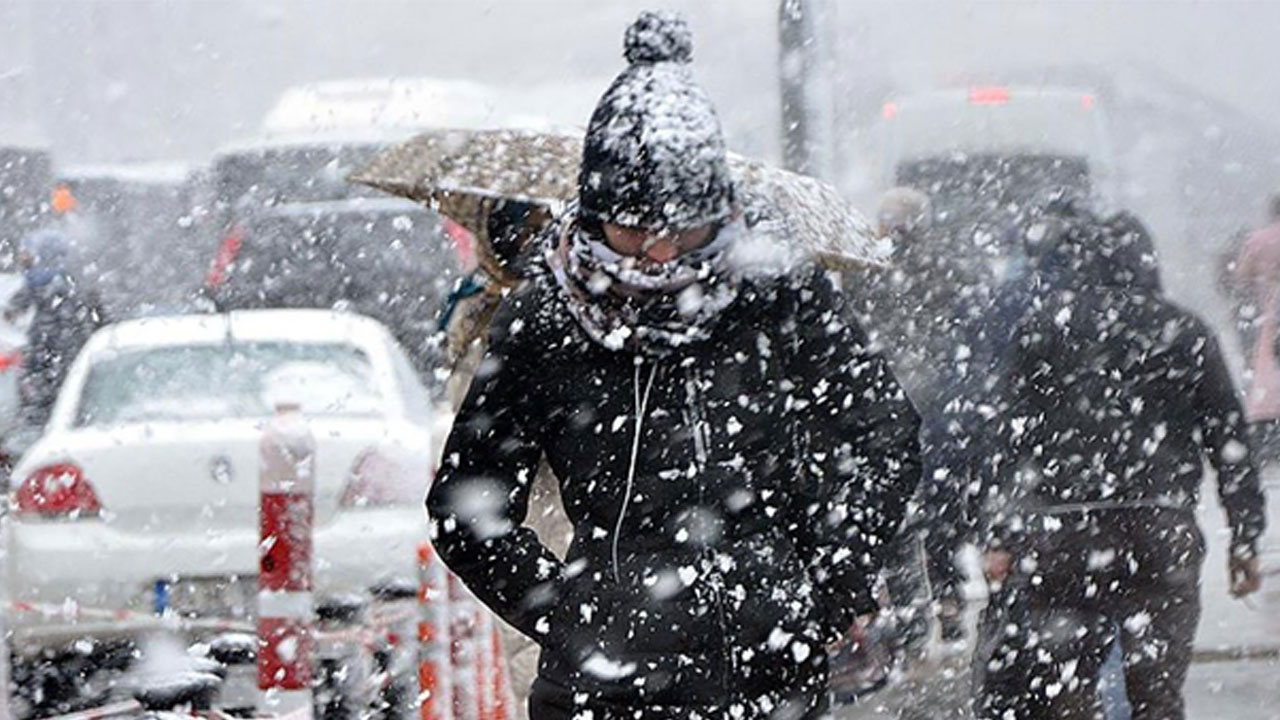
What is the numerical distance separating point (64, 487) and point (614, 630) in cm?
548

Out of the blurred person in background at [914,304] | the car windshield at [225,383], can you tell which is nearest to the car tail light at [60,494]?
the car windshield at [225,383]

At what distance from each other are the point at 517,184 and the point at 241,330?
4.37m

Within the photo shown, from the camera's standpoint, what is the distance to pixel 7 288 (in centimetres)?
1897

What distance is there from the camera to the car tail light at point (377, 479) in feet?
28.9

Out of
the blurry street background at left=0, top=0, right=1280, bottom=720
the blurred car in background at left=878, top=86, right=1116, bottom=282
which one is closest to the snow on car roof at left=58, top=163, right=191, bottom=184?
the blurry street background at left=0, top=0, right=1280, bottom=720

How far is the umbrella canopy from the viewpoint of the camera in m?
5.62

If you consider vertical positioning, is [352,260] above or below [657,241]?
below

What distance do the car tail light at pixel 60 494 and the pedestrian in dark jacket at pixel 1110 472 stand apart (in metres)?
4.25

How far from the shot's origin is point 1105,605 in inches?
215

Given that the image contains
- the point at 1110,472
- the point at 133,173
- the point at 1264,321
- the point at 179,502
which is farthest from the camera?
the point at 133,173

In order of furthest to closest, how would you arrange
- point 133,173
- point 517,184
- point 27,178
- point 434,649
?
point 133,173
point 27,178
point 434,649
point 517,184

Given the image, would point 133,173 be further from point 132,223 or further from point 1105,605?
point 1105,605

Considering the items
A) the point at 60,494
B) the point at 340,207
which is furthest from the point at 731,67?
the point at 60,494

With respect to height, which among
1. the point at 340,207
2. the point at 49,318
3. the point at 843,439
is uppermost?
the point at 843,439
